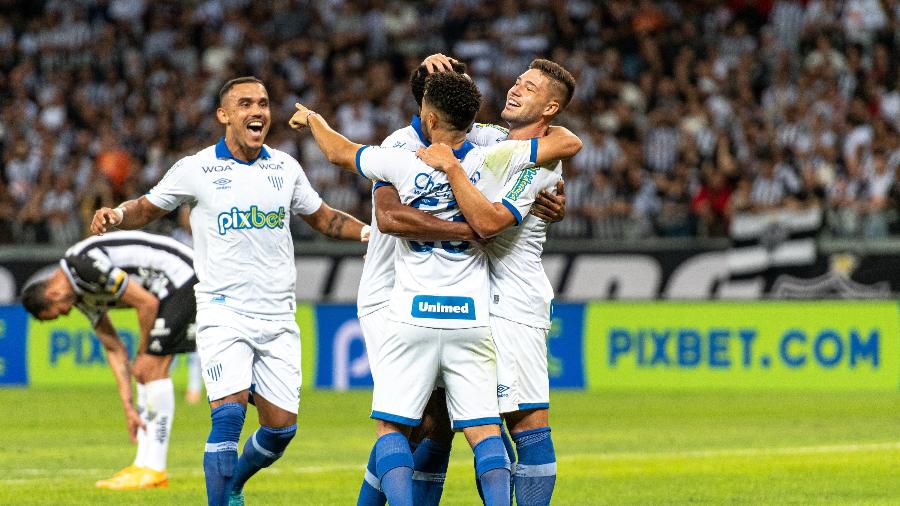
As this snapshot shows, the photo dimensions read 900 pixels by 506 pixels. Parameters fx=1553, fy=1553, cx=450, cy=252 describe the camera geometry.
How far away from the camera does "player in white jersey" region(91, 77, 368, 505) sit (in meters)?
8.38

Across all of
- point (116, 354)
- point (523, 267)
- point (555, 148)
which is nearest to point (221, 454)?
point (523, 267)

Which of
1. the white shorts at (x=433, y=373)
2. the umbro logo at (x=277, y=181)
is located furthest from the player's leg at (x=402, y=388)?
the umbro logo at (x=277, y=181)

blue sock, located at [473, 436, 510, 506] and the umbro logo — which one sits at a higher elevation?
the umbro logo

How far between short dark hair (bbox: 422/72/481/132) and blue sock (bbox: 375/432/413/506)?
144cm

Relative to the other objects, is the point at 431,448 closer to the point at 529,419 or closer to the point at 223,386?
the point at 529,419

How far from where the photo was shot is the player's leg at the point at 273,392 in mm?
8500

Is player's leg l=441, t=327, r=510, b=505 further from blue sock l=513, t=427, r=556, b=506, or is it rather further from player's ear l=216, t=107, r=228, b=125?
player's ear l=216, t=107, r=228, b=125

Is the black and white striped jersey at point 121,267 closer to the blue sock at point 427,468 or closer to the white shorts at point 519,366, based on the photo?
the blue sock at point 427,468

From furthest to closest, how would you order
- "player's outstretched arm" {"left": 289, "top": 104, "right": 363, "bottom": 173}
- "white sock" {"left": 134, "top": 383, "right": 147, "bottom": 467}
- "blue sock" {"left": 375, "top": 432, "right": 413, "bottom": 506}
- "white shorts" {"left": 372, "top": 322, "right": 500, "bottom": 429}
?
"white sock" {"left": 134, "top": 383, "right": 147, "bottom": 467} → "player's outstretched arm" {"left": 289, "top": 104, "right": 363, "bottom": 173} → "white shorts" {"left": 372, "top": 322, "right": 500, "bottom": 429} → "blue sock" {"left": 375, "top": 432, "right": 413, "bottom": 506}

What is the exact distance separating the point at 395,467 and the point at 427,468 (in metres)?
0.78

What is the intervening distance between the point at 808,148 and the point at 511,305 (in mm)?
14360

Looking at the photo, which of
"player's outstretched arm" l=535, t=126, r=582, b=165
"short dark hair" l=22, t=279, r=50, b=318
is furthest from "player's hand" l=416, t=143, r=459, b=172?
"short dark hair" l=22, t=279, r=50, b=318

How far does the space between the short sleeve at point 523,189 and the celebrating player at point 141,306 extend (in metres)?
3.95

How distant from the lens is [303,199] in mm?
8820
